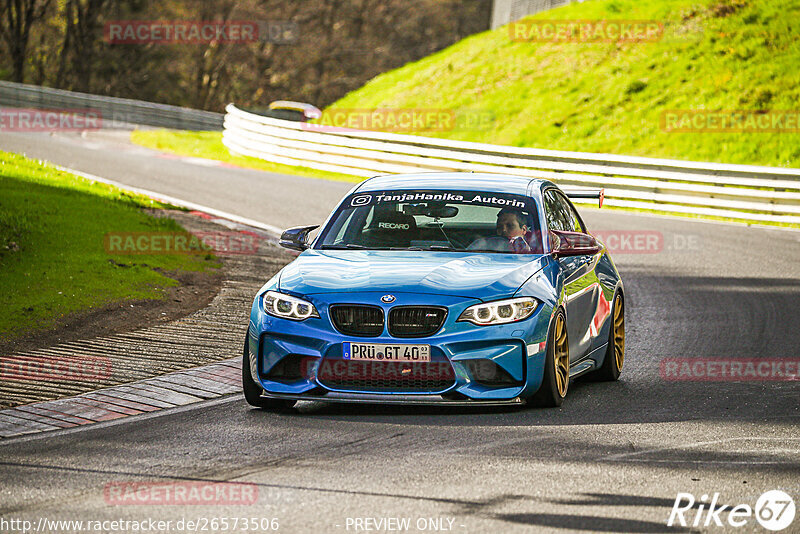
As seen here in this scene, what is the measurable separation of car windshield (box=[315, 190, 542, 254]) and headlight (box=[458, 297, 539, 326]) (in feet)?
3.07

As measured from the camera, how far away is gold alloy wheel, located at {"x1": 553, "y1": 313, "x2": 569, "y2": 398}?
8.09 metres

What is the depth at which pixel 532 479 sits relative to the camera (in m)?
6.24

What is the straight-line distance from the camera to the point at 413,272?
7984 millimetres

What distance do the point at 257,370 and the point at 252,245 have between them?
9.37 m

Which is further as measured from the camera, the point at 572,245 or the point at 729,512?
the point at 572,245

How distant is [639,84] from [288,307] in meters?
27.2

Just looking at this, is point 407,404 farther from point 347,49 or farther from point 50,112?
point 347,49

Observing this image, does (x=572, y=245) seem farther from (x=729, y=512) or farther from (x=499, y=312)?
(x=729, y=512)

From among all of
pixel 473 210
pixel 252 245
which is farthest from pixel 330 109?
pixel 473 210
